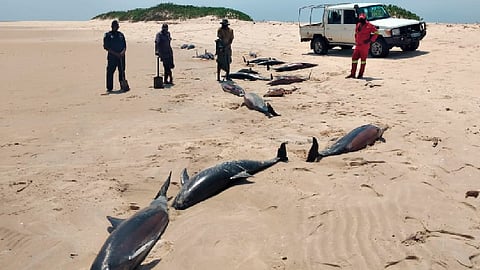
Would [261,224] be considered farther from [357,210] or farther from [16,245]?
[16,245]

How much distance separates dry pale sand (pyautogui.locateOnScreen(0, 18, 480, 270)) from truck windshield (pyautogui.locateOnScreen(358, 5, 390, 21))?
585cm

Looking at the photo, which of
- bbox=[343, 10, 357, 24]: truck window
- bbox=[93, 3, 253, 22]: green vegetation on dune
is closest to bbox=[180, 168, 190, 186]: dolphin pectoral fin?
bbox=[343, 10, 357, 24]: truck window

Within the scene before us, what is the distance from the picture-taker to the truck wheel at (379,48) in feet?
61.6

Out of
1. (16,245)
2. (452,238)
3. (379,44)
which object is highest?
(379,44)

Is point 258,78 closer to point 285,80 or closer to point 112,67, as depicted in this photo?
point 285,80

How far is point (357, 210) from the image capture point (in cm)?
568

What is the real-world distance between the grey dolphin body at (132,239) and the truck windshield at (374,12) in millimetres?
16230

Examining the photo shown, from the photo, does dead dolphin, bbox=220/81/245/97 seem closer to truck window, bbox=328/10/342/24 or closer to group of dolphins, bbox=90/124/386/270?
group of dolphins, bbox=90/124/386/270

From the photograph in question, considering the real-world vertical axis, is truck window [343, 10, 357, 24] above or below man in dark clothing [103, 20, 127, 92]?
above

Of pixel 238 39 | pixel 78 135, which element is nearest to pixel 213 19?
pixel 238 39

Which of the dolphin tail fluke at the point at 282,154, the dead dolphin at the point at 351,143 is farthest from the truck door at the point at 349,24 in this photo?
the dolphin tail fluke at the point at 282,154

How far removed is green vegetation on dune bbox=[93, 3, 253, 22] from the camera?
160 feet

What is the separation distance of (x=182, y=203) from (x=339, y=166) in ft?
7.43

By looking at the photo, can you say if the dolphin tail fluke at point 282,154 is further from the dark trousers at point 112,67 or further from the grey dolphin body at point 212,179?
the dark trousers at point 112,67
